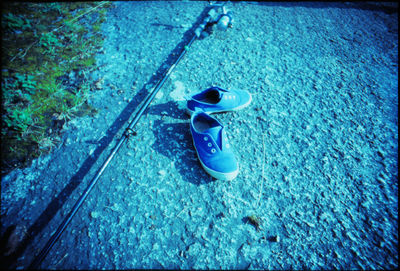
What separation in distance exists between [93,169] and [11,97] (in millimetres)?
1498

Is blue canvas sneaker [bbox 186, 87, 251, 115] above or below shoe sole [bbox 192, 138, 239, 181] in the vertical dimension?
above

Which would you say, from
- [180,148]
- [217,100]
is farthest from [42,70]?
[217,100]

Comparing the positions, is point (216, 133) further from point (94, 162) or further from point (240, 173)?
point (94, 162)

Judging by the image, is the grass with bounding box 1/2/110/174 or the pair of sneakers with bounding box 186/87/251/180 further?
the grass with bounding box 1/2/110/174

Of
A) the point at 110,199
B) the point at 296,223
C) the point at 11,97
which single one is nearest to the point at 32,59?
the point at 11,97

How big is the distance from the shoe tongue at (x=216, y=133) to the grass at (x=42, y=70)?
1569 mm

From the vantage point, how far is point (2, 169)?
63.6 inches

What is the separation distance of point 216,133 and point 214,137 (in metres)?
0.05

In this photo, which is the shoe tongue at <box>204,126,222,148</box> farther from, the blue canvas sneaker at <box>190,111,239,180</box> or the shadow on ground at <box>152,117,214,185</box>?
the shadow on ground at <box>152,117,214,185</box>

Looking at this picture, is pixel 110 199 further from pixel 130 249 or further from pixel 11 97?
pixel 11 97

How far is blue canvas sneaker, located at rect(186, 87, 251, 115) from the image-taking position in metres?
1.95

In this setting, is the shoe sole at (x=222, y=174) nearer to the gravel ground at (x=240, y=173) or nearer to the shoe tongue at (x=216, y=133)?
the gravel ground at (x=240, y=173)

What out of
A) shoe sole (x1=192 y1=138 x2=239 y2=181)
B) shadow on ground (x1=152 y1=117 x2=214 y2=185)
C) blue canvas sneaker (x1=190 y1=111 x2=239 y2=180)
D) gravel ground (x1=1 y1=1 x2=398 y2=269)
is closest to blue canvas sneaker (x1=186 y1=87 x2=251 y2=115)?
gravel ground (x1=1 y1=1 x2=398 y2=269)

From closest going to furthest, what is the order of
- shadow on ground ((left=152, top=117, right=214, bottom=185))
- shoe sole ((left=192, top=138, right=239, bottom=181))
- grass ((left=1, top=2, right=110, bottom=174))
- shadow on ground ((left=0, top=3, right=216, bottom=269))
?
1. shadow on ground ((left=0, top=3, right=216, bottom=269))
2. shoe sole ((left=192, top=138, right=239, bottom=181))
3. shadow on ground ((left=152, top=117, right=214, bottom=185))
4. grass ((left=1, top=2, right=110, bottom=174))
